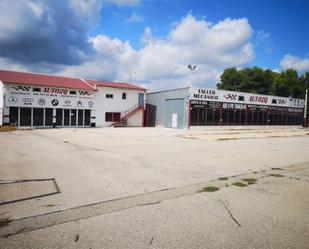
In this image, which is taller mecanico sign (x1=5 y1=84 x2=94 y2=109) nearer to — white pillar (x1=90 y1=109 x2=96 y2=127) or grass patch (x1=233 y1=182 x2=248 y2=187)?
white pillar (x1=90 y1=109 x2=96 y2=127)

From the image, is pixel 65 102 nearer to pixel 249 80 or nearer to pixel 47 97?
pixel 47 97

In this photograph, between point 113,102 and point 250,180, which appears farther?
point 113,102

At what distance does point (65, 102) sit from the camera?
32219 millimetres

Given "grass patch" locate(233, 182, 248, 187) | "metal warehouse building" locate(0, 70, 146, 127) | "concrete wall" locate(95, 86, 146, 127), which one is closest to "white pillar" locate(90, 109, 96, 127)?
"metal warehouse building" locate(0, 70, 146, 127)

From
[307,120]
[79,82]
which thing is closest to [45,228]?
[79,82]

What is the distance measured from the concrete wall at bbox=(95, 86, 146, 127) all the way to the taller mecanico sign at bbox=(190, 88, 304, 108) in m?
9.14

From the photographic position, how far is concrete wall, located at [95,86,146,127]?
1375 inches

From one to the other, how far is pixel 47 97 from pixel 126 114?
11020mm

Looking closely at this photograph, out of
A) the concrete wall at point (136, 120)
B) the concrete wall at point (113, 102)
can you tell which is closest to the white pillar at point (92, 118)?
the concrete wall at point (113, 102)

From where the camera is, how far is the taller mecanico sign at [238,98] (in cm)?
3480

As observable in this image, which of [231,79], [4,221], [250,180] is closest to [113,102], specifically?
[250,180]

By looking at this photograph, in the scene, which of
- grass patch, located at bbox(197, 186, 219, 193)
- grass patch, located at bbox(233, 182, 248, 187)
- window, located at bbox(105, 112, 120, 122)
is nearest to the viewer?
grass patch, located at bbox(197, 186, 219, 193)

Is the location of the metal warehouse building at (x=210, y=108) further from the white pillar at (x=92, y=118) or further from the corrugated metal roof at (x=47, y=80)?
the white pillar at (x=92, y=118)

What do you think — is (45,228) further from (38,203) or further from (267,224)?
(267,224)
